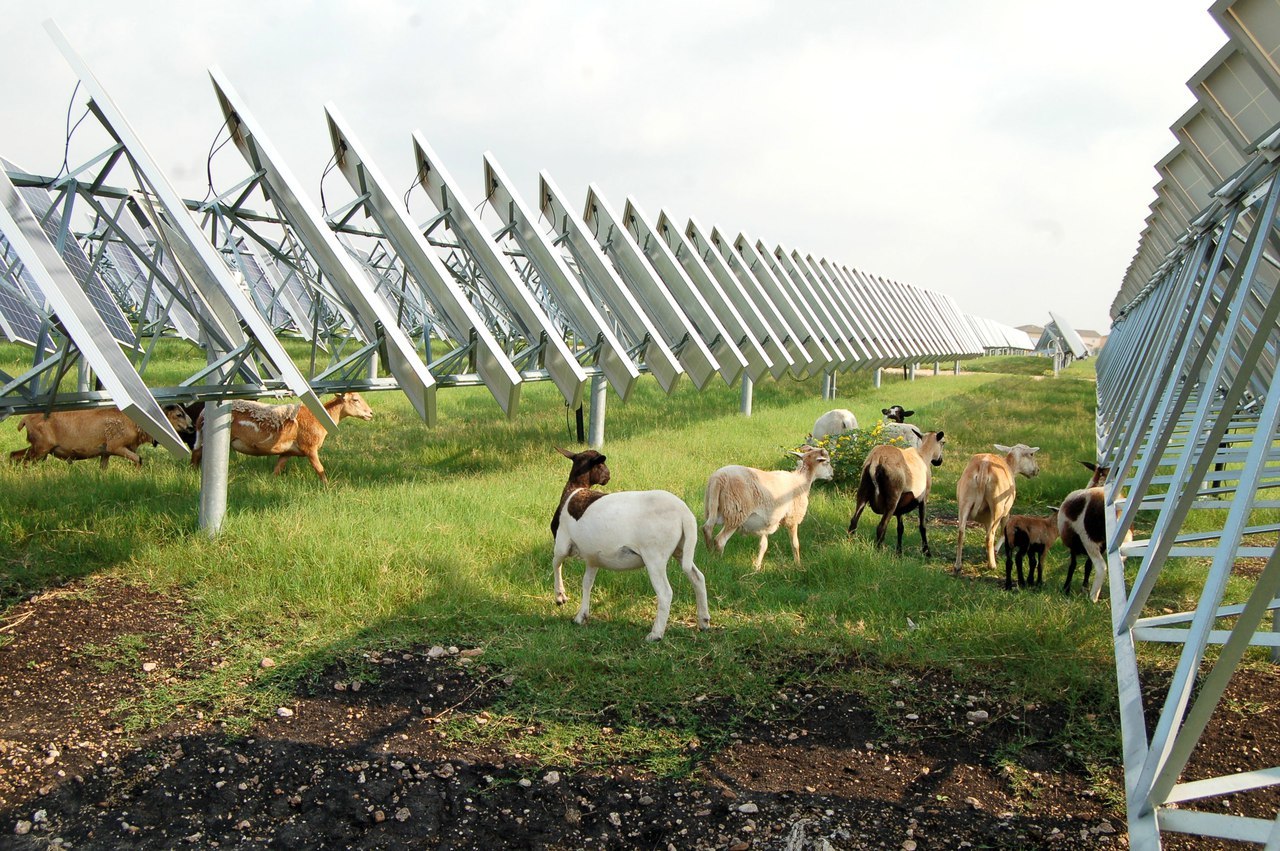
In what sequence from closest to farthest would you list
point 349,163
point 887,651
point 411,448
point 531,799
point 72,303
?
1. point 531,799
2. point 72,303
3. point 887,651
4. point 349,163
5. point 411,448

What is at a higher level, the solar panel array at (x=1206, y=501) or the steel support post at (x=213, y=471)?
the steel support post at (x=213, y=471)

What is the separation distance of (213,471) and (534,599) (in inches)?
115

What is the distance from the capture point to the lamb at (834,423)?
43.9ft

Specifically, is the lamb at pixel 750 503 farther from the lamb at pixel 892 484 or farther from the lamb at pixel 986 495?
the lamb at pixel 986 495

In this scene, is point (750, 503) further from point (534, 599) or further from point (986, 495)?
point (986, 495)

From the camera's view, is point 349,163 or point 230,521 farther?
point 349,163

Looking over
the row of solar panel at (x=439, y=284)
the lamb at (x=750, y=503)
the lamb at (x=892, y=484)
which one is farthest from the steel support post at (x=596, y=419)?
the lamb at (x=750, y=503)

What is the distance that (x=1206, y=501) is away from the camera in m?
5.46

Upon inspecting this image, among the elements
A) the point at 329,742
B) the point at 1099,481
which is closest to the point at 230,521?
the point at 329,742

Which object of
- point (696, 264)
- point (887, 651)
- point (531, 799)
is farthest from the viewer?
point (696, 264)

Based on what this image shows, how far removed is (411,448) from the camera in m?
12.3

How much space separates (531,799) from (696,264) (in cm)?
1291

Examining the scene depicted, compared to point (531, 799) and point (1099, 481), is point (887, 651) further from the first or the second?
point (1099, 481)

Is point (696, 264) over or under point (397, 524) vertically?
over
